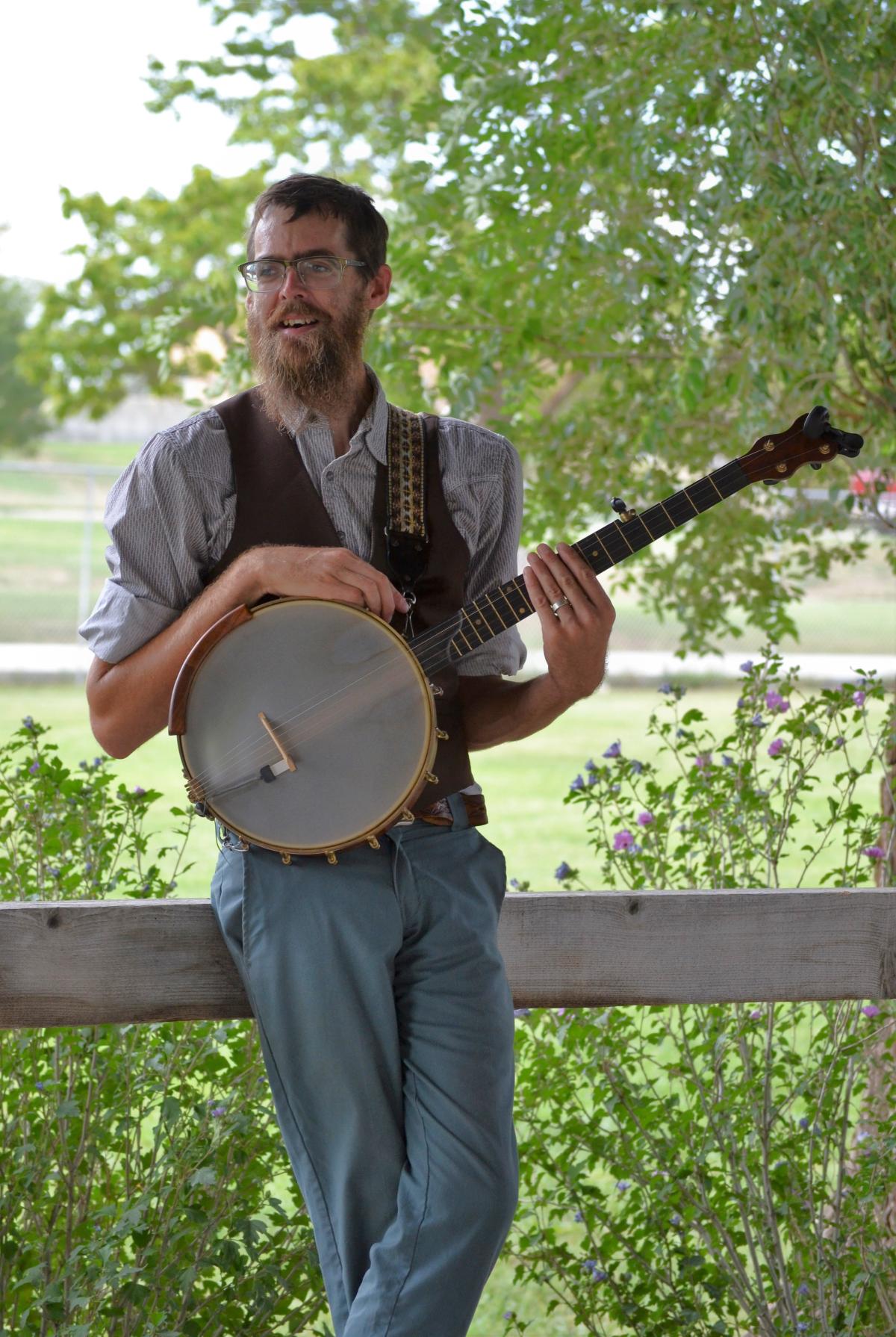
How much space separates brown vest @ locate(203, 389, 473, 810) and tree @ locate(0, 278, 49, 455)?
108 feet

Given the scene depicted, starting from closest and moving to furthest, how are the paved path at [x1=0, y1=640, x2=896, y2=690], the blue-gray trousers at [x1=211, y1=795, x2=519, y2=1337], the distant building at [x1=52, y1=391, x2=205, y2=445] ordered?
1. the blue-gray trousers at [x1=211, y1=795, x2=519, y2=1337]
2. the paved path at [x1=0, y1=640, x2=896, y2=690]
3. the distant building at [x1=52, y1=391, x2=205, y2=445]

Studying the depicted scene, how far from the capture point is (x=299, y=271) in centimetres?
182

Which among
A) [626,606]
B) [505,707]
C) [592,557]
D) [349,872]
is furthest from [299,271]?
[626,606]

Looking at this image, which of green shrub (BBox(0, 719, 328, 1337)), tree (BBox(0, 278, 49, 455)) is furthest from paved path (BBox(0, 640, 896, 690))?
tree (BBox(0, 278, 49, 455))

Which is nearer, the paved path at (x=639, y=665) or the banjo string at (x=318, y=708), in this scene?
the banjo string at (x=318, y=708)

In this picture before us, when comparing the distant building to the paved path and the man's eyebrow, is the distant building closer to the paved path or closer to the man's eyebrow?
the paved path

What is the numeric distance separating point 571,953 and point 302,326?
3.08ft

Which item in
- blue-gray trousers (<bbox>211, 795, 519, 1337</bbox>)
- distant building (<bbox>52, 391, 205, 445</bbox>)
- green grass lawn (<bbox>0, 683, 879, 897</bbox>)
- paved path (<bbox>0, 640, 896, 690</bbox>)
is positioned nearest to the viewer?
blue-gray trousers (<bbox>211, 795, 519, 1337</bbox>)

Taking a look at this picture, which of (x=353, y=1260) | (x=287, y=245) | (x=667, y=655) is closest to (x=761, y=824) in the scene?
(x=353, y=1260)

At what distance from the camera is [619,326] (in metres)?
3.42

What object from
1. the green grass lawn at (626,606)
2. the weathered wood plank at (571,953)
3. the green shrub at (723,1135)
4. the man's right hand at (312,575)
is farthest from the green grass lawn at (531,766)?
the man's right hand at (312,575)

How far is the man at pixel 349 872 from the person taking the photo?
1.64 metres

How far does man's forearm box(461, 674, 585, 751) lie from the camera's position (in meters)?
1.85

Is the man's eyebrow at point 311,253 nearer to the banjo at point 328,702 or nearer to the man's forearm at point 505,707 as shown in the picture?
the banjo at point 328,702
